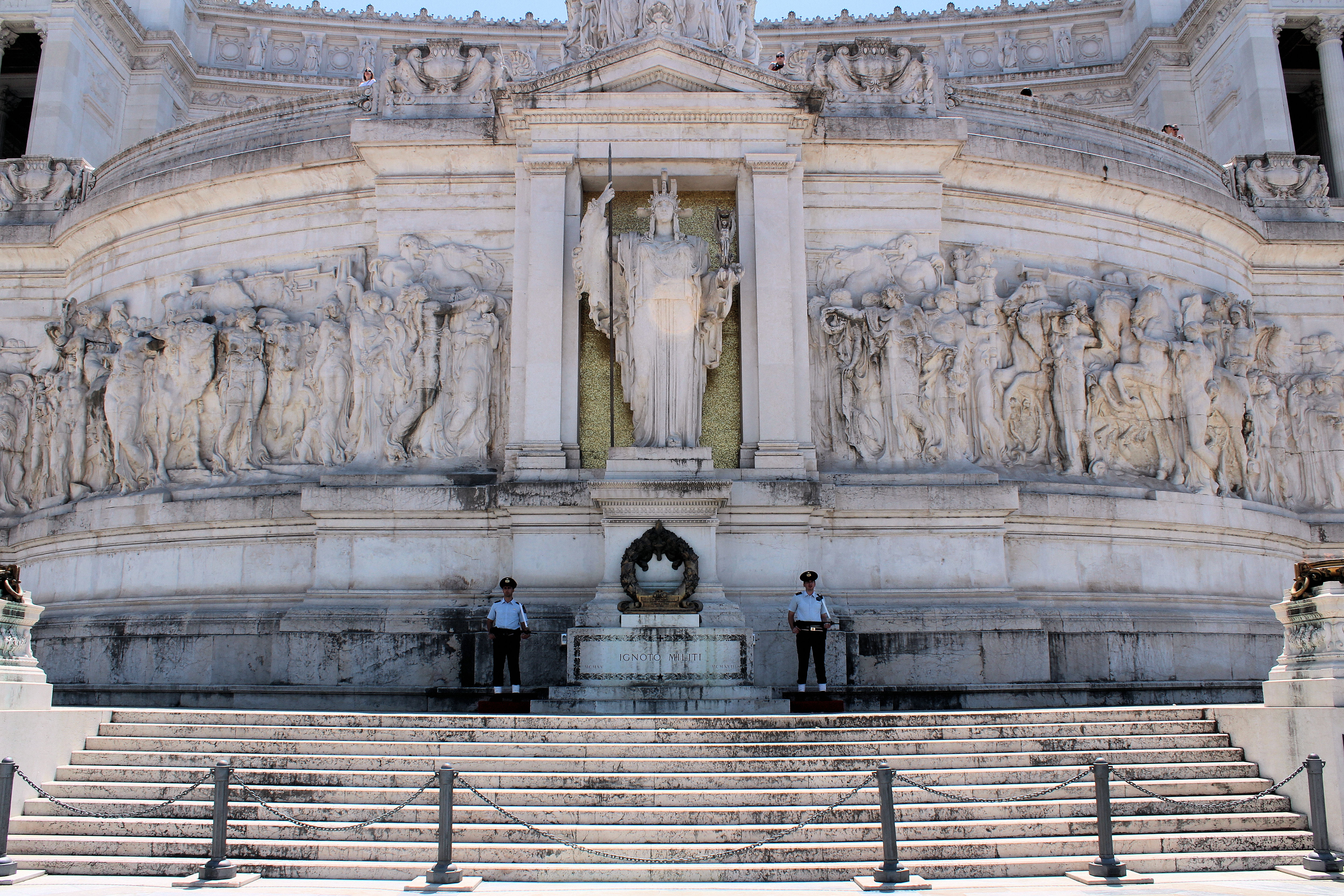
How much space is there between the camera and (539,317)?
1902cm

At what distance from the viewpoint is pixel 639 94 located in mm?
19641

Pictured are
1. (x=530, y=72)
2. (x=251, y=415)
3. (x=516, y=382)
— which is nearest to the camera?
(x=516, y=382)

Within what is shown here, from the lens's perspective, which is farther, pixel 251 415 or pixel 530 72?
pixel 530 72

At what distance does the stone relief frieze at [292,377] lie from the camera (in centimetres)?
1942

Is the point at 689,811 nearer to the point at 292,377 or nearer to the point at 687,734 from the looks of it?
the point at 687,734

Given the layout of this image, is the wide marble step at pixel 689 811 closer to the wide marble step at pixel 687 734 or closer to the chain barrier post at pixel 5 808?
the chain barrier post at pixel 5 808

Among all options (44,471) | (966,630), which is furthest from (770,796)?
(44,471)

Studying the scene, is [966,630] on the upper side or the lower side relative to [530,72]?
lower

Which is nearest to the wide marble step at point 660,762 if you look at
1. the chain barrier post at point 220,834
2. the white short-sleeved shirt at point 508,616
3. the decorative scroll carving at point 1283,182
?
the chain barrier post at point 220,834

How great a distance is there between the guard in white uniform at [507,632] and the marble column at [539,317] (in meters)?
3.30

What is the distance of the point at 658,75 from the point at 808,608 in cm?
1020

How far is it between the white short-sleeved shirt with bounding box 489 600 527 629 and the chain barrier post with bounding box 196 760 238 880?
5.48 meters

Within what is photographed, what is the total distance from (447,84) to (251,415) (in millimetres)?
7423

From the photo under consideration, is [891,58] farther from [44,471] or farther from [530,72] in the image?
[44,471]
